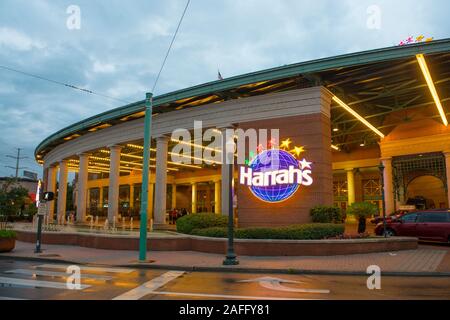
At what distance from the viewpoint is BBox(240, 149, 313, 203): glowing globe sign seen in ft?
64.7

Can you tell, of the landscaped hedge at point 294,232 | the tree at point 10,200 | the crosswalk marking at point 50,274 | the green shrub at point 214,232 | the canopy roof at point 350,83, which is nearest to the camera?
the crosswalk marking at point 50,274

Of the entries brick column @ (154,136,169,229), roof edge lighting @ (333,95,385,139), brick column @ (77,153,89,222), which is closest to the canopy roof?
roof edge lighting @ (333,95,385,139)

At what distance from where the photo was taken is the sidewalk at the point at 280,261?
12.5 meters

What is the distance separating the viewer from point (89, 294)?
8.89 metres

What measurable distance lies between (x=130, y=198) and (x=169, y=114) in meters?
35.2

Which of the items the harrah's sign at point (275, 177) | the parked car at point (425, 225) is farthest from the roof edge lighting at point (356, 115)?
the parked car at point (425, 225)

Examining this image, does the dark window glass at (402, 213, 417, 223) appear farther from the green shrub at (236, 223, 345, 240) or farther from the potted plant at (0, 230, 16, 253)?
the potted plant at (0, 230, 16, 253)

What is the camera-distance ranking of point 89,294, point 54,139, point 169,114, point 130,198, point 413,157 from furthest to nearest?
point 130,198 → point 54,139 → point 413,157 → point 169,114 → point 89,294

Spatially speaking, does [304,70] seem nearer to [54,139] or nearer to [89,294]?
[89,294]

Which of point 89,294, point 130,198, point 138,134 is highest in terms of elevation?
Answer: point 138,134

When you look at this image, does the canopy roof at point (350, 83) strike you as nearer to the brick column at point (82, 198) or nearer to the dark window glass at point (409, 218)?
the brick column at point (82, 198)

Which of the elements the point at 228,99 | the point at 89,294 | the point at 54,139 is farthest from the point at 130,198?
the point at 89,294

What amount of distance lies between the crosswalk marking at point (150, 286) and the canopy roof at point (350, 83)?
1192cm

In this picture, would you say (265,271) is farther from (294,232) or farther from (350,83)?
(350,83)
